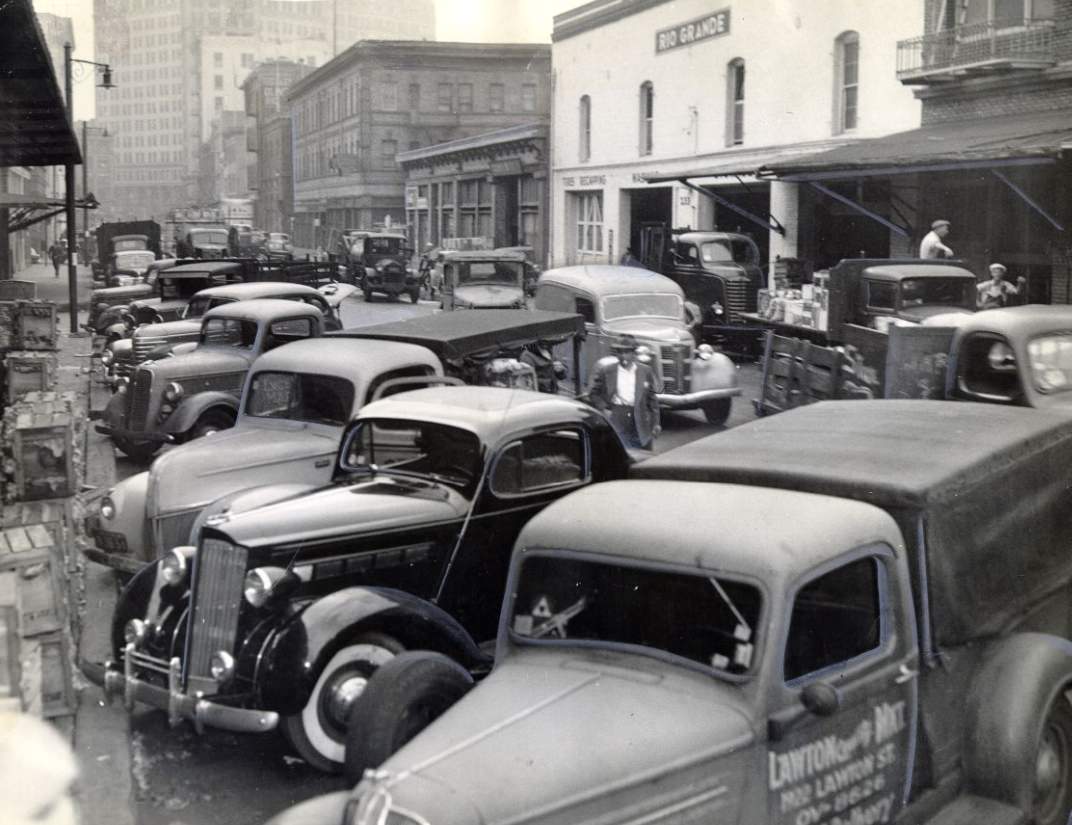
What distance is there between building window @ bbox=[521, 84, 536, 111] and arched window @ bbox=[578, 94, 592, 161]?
5.51 meters

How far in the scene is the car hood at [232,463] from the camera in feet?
28.1

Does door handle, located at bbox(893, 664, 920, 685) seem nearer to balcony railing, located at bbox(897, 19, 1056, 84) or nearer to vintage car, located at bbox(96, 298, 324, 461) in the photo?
vintage car, located at bbox(96, 298, 324, 461)

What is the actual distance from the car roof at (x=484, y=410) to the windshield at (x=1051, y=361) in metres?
3.65

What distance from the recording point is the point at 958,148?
61.8 ft

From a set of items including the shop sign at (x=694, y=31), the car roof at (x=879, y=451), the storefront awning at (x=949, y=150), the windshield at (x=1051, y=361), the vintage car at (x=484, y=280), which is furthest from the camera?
the shop sign at (x=694, y=31)

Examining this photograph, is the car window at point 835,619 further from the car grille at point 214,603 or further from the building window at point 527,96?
the building window at point 527,96

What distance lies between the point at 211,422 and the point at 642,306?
6.52 meters

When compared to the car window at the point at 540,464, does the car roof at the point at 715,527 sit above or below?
above

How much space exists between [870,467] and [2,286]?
732 inches

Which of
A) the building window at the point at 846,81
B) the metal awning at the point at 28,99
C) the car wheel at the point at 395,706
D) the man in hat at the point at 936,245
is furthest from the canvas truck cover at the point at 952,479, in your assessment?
the building window at the point at 846,81

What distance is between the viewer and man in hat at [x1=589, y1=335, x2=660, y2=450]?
1277cm

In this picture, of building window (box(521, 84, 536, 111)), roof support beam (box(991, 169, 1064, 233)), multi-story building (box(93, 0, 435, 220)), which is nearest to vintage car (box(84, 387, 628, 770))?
multi-story building (box(93, 0, 435, 220))

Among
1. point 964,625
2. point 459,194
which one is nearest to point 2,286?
point 964,625

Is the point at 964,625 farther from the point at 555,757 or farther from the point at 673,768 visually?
the point at 555,757
